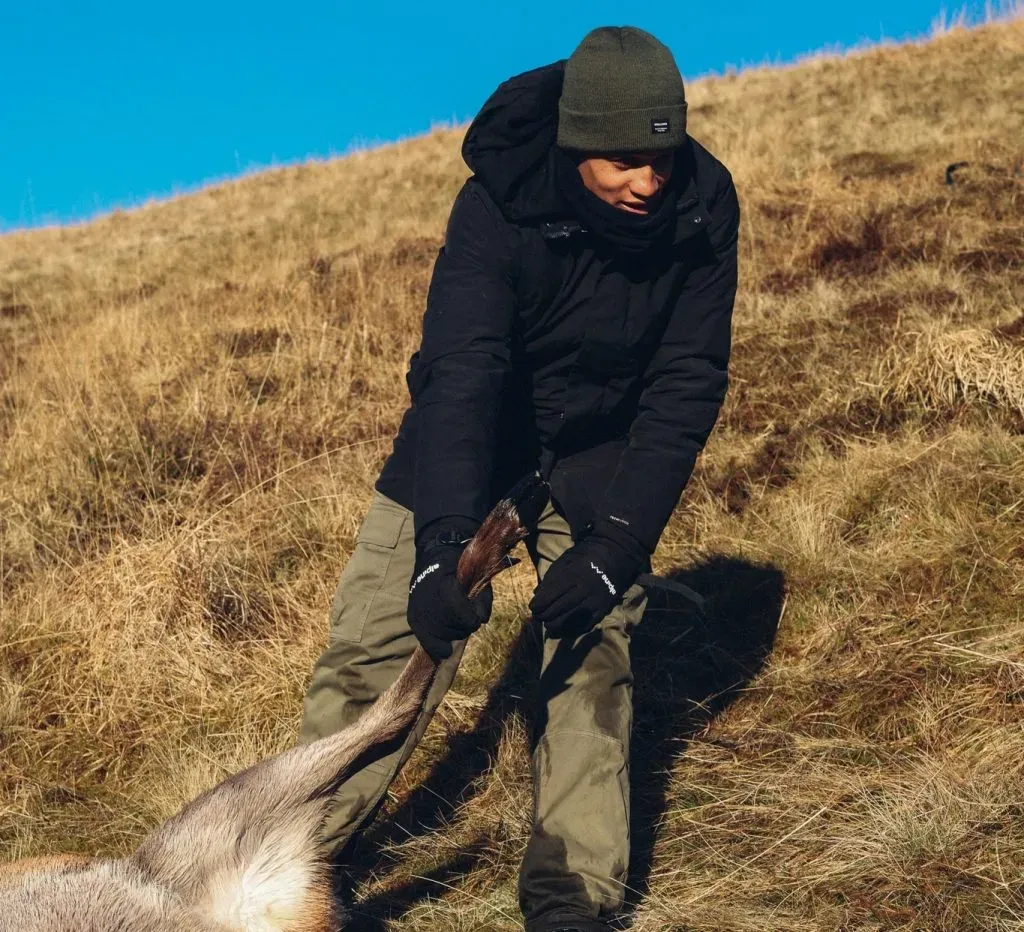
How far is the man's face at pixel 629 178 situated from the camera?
2.89 meters

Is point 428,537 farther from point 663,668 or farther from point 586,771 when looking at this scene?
point 663,668

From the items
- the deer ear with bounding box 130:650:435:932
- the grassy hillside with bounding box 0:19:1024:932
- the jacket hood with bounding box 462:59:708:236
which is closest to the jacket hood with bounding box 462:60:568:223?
the jacket hood with bounding box 462:59:708:236

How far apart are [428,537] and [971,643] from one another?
2.23m

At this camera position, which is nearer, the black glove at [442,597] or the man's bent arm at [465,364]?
the black glove at [442,597]

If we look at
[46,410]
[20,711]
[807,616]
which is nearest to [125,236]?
[46,410]

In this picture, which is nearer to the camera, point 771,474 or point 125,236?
point 771,474

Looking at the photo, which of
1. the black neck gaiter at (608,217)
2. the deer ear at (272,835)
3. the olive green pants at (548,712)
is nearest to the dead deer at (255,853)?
the deer ear at (272,835)

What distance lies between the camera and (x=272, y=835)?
9.25ft

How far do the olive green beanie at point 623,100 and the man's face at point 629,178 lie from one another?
0.05 metres

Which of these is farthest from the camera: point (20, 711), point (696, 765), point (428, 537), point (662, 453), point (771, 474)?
point (771, 474)

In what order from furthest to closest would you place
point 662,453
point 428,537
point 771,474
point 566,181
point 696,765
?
1. point 771,474
2. point 696,765
3. point 662,453
4. point 566,181
5. point 428,537

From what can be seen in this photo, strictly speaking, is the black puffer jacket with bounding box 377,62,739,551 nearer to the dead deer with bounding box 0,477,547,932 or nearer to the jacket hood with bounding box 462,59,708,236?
the jacket hood with bounding box 462,59,708,236

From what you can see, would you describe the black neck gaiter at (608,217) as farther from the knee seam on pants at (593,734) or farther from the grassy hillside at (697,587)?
the grassy hillside at (697,587)

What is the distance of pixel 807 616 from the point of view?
176 inches
